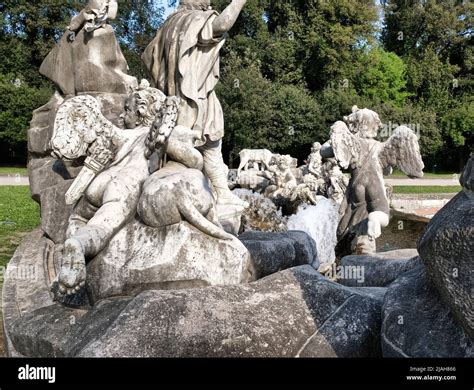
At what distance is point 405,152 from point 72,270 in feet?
11.8

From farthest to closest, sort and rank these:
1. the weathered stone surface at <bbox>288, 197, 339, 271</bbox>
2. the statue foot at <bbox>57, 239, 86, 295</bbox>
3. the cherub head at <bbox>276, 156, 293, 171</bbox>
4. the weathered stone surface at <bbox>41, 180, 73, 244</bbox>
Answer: the cherub head at <bbox>276, 156, 293, 171</bbox> → the weathered stone surface at <bbox>288, 197, 339, 271</bbox> → the weathered stone surface at <bbox>41, 180, 73, 244</bbox> → the statue foot at <bbox>57, 239, 86, 295</bbox>

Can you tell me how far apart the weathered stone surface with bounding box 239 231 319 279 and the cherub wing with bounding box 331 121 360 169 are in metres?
1.20

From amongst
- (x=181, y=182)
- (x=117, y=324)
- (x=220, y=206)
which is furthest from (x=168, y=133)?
(x=220, y=206)

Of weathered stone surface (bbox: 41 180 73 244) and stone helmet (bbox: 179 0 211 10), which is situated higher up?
stone helmet (bbox: 179 0 211 10)

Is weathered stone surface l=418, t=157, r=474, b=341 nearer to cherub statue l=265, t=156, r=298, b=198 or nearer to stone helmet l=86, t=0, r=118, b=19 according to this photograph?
stone helmet l=86, t=0, r=118, b=19

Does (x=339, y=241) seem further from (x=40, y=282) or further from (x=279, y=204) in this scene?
(x=279, y=204)

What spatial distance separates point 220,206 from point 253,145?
905 inches

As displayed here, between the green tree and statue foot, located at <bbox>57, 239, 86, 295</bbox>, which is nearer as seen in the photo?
statue foot, located at <bbox>57, 239, 86, 295</bbox>

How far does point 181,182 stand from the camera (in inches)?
108

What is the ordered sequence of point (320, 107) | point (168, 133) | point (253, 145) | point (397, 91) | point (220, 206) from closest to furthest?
1. point (168, 133)
2. point (220, 206)
3. point (253, 145)
4. point (320, 107)
5. point (397, 91)

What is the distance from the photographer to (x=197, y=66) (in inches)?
223

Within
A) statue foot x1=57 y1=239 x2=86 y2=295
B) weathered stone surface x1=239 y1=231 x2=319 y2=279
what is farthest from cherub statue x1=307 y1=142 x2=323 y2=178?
statue foot x1=57 y1=239 x2=86 y2=295

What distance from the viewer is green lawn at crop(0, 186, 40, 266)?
8594 mm

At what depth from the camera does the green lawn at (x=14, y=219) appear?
8.59 metres
